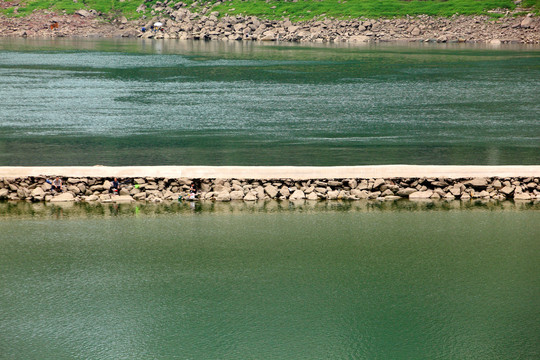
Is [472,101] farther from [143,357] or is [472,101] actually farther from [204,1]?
[204,1]

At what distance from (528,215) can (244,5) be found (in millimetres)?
110268

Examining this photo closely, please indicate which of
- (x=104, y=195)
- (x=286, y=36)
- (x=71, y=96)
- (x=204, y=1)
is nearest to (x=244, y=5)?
(x=204, y=1)

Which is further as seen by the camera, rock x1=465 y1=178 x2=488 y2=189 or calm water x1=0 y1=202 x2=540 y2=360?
rock x1=465 y1=178 x2=488 y2=189

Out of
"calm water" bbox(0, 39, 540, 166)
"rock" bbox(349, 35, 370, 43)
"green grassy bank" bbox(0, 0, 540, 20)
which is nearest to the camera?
"calm water" bbox(0, 39, 540, 166)

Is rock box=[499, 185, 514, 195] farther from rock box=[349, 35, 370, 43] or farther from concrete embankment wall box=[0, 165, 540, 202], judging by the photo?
rock box=[349, 35, 370, 43]

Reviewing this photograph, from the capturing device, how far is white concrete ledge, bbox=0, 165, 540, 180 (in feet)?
69.9

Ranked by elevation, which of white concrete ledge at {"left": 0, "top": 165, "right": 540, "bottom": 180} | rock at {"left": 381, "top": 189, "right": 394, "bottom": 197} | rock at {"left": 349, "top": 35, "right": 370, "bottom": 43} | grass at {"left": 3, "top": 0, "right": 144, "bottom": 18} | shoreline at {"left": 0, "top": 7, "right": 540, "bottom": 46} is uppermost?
grass at {"left": 3, "top": 0, "right": 144, "bottom": 18}

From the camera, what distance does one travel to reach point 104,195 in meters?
21.2

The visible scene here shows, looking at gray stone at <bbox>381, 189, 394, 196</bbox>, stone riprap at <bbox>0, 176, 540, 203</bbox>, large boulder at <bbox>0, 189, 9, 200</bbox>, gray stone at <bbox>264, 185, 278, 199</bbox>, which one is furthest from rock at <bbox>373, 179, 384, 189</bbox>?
large boulder at <bbox>0, 189, 9, 200</bbox>

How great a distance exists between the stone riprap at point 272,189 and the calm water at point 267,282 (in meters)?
0.47

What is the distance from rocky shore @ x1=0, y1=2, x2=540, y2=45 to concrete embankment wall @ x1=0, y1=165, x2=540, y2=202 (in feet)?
267

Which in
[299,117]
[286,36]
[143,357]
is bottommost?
[143,357]

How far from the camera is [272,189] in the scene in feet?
69.7

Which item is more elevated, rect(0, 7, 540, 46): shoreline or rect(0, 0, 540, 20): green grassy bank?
rect(0, 0, 540, 20): green grassy bank
